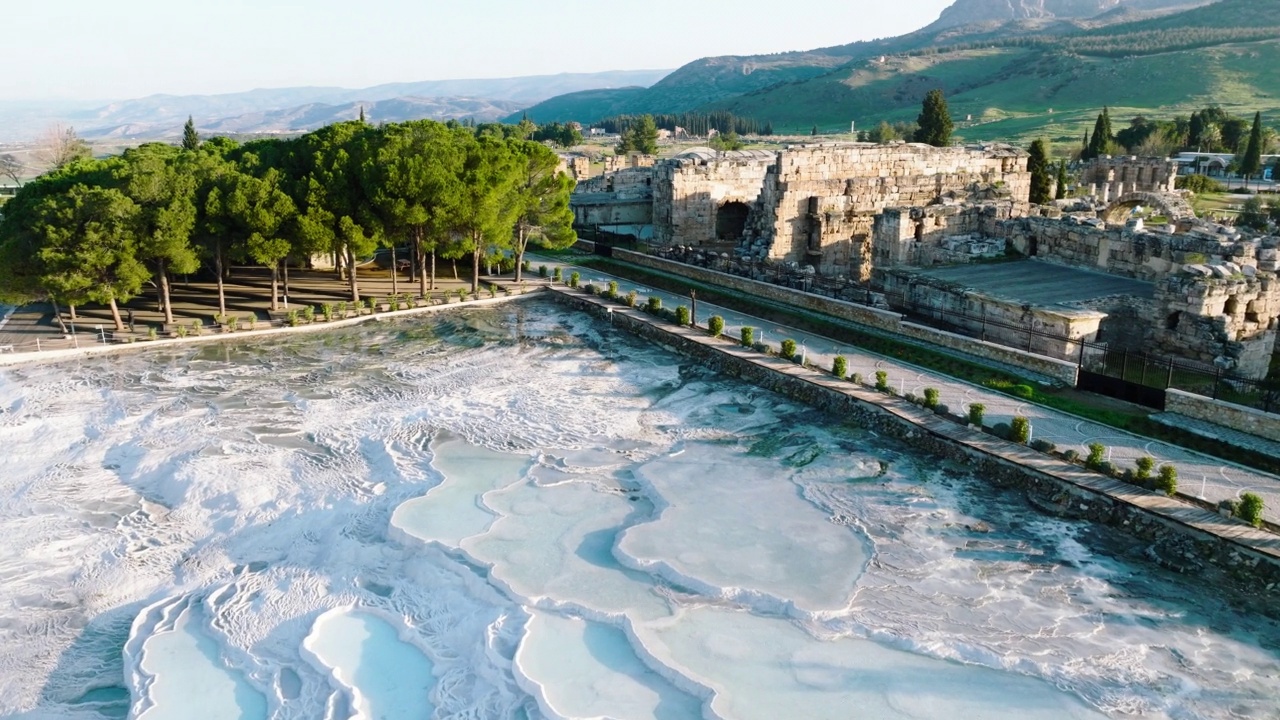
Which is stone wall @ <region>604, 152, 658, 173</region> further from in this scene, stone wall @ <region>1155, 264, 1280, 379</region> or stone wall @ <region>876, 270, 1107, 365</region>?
stone wall @ <region>1155, 264, 1280, 379</region>

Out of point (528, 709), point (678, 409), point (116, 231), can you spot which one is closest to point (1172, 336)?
point (678, 409)

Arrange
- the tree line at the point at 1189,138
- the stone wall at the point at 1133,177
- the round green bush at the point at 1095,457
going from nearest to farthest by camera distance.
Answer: the round green bush at the point at 1095,457 → the stone wall at the point at 1133,177 → the tree line at the point at 1189,138

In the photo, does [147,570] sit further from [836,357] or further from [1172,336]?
[1172,336]

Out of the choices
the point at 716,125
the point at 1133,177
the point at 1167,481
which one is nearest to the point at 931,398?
the point at 1167,481

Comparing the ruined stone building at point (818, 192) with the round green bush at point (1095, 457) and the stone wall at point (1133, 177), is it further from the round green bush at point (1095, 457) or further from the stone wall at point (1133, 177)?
the round green bush at point (1095, 457)

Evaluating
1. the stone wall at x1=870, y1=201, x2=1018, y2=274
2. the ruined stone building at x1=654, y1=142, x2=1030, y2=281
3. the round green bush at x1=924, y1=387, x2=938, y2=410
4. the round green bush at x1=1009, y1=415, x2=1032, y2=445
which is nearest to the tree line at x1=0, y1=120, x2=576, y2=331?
the ruined stone building at x1=654, y1=142, x2=1030, y2=281

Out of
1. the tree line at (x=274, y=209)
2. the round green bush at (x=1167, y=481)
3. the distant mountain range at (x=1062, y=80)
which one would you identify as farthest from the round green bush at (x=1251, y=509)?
the distant mountain range at (x=1062, y=80)

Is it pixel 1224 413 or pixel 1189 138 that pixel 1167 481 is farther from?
pixel 1189 138
